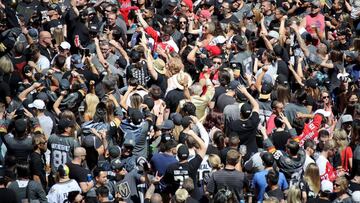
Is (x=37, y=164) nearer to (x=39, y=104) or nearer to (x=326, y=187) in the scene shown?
(x=39, y=104)

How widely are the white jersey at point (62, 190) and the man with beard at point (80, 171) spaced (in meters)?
0.32

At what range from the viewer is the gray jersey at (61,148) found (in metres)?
16.0

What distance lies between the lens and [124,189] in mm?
15156

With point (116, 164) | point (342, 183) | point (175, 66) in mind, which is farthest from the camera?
point (175, 66)

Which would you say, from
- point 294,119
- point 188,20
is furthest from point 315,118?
point 188,20

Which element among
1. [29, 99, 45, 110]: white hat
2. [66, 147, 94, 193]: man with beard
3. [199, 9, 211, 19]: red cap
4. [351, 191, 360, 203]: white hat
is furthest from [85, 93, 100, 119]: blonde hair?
[199, 9, 211, 19]: red cap

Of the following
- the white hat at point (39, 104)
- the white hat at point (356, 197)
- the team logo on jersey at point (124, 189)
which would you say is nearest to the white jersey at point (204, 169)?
the team logo on jersey at point (124, 189)

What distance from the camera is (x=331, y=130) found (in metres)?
17.8

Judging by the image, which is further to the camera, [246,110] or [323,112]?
[323,112]

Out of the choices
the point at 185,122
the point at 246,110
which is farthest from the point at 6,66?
the point at 246,110

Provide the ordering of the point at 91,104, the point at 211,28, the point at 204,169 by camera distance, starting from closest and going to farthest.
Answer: the point at 204,169 < the point at 91,104 < the point at 211,28

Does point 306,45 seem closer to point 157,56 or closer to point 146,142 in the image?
point 157,56

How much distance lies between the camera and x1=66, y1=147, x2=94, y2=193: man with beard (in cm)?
1518

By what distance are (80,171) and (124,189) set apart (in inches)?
25.2
